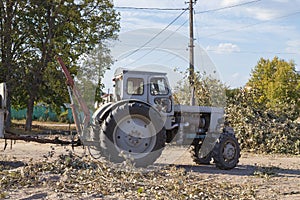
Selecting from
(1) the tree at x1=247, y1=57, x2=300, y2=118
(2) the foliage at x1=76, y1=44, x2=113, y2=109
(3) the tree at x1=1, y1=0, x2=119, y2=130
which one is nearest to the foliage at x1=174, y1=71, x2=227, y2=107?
Result: (2) the foliage at x1=76, y1=44, x2=113, y2=109

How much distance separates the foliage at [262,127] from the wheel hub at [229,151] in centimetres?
538

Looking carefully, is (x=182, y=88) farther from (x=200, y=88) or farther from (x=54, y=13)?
(x=54, y=13)

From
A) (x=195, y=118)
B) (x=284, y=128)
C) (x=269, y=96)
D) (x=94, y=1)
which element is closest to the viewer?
(x=195, y=118)

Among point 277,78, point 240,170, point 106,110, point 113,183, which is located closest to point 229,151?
point 240,170

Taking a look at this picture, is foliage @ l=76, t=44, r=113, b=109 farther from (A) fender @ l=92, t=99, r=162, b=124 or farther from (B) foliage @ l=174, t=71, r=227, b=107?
(B) foliage @ l=174, t=71, r=227, b=107

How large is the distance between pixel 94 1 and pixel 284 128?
55.3 feet

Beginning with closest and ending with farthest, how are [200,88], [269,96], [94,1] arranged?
[200,88], [94,1], [269,96]

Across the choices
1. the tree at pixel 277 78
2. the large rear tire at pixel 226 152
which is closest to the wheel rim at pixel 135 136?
the large rear tire at pixel 226 152

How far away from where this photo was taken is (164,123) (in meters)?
11.7

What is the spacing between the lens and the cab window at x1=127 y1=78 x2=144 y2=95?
11680 mm

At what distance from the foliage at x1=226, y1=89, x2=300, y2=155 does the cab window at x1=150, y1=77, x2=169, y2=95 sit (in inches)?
274

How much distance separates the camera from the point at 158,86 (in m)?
11.8

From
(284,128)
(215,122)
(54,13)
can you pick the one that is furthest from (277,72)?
(215,122)

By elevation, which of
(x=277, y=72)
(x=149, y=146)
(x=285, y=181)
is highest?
(x=277, y=72)
